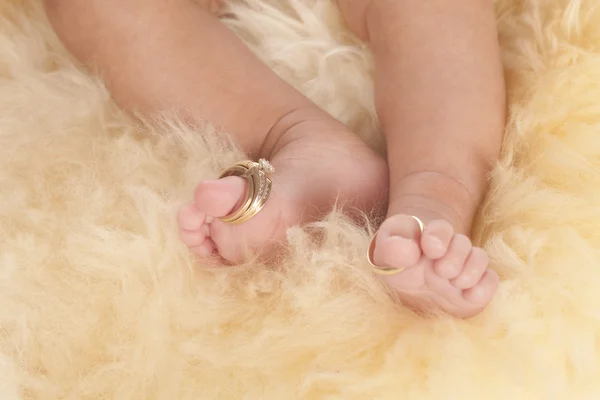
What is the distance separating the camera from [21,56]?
2.93 ft

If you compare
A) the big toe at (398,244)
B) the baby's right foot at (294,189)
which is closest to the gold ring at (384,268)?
the big toe at (398,244)

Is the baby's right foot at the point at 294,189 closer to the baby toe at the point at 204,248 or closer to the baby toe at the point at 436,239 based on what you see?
the baby toe at the point at 204,248

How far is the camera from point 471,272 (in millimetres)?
539

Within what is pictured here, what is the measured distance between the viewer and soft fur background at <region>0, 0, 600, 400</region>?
0.56 metres

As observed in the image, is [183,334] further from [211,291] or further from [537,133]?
[537,133]

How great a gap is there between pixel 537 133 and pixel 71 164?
1.60ft

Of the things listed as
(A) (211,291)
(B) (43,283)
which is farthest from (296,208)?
(B) (43,283)

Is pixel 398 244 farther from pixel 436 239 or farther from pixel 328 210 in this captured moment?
pixel 328 210

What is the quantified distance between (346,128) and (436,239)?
27 centimetres

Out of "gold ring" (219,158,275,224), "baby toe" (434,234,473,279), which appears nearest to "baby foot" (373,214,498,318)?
"baby toe" (434,234,473,279)

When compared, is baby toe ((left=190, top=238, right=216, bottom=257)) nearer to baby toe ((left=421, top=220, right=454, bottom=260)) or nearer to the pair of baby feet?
the pair of baby feet

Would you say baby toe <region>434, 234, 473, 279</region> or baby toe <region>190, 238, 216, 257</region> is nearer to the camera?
baby toe <region>434, 234, 473, 279</region>

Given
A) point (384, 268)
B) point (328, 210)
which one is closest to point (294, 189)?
point (328, 210)

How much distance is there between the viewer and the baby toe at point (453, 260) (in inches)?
20.8
